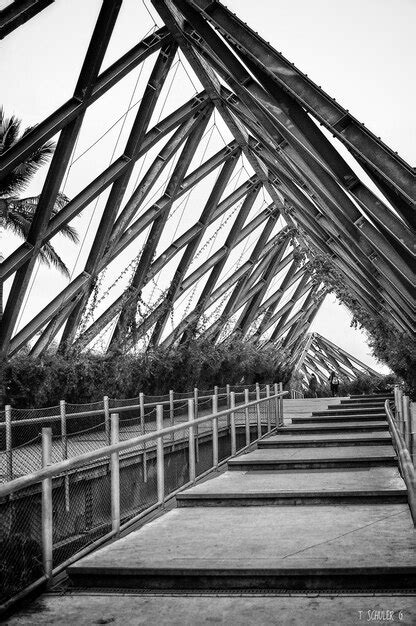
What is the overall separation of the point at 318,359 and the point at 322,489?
5390 centimetres

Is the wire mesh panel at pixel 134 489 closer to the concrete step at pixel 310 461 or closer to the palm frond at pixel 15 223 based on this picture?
the concrete step at pixel 310 461

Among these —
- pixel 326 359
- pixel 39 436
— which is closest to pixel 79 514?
pixel 39 436

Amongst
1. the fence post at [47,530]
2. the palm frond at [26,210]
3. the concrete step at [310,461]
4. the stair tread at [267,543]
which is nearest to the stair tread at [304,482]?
the concrete step at [310,461]

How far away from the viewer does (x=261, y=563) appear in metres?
5.88

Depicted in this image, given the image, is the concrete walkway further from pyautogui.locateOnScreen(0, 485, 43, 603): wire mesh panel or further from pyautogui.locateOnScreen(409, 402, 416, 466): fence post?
pyautogui.locateOnScreen(409, 402, 416, 466): fence post

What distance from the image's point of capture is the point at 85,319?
846 inches

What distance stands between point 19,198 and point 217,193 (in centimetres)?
645

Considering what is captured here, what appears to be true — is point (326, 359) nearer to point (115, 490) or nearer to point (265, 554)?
point (115, 490)

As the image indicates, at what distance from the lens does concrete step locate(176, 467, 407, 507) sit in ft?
28.9

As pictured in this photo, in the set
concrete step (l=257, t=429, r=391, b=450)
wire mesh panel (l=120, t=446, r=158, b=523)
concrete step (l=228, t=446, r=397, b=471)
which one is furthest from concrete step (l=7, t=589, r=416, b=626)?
concrete step (l=257, t=429, r=391, b=450)

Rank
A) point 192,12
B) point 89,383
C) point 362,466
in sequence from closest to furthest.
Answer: point 362,466
point 192,12
point 89,383

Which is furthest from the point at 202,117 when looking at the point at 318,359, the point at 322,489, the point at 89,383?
the point at 318,359

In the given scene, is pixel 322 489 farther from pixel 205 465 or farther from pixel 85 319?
pixel 85 319

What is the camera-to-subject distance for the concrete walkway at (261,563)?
16.4 feet
